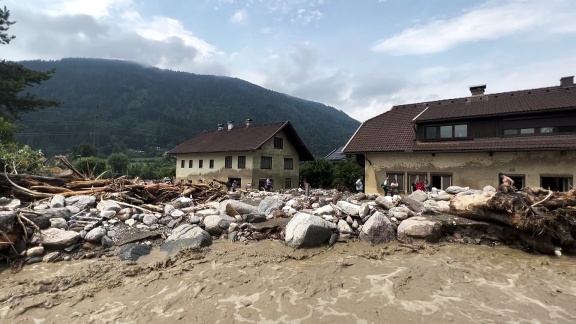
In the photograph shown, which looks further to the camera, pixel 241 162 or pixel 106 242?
pixel 241 162

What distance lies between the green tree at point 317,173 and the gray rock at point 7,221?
2483 cm

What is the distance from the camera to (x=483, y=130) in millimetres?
15828

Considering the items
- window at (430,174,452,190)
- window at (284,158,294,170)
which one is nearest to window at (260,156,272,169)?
window at (284,158,294,170)

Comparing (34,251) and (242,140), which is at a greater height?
(242,140)

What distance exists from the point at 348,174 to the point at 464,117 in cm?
996

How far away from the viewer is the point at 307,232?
8016 mm

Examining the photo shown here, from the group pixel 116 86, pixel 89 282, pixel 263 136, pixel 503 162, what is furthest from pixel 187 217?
pixel 116 86

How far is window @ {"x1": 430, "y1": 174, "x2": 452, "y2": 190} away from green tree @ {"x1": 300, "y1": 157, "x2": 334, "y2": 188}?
44.4 feet

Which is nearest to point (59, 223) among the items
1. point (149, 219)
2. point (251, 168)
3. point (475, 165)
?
point (149, 219)

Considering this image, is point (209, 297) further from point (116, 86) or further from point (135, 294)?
point (116, 86)

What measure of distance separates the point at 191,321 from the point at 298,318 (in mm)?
1657

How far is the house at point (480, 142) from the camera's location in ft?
45.5

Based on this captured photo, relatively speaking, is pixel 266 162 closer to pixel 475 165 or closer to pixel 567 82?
pixel 475 165

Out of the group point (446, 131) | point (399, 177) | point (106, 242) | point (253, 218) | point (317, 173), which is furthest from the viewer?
point (317, 173)
